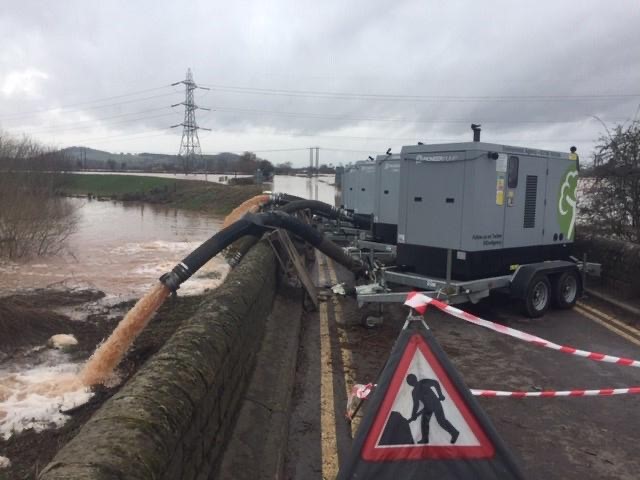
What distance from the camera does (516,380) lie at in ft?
21.7

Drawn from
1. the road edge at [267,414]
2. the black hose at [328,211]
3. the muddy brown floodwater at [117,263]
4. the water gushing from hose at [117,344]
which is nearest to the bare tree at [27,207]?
the muddy brown floodwater at [117,263]

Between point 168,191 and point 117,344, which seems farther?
point 168,191

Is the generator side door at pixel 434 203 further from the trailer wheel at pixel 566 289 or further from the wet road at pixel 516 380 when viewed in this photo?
the trailer wheel at pixel 566 289

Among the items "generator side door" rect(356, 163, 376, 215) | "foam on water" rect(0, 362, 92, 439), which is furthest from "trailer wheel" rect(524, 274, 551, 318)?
"generator side door" rect(356, 163, 376, 215)

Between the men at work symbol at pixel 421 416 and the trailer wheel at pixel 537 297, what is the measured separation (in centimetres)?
683

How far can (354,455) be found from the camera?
3160 mm

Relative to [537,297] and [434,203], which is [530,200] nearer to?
[537,297]

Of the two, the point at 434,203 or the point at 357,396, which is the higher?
the point at 434,203

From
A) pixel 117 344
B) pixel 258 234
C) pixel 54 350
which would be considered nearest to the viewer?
pixel 117 344

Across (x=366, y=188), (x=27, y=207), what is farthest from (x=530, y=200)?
(x=27, y=207)

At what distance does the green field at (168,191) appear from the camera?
52.0 meters

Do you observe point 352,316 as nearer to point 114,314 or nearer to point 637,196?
point 114,314

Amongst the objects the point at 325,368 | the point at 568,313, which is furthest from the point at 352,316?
the point at 568,313

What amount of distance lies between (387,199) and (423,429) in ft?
40.8
